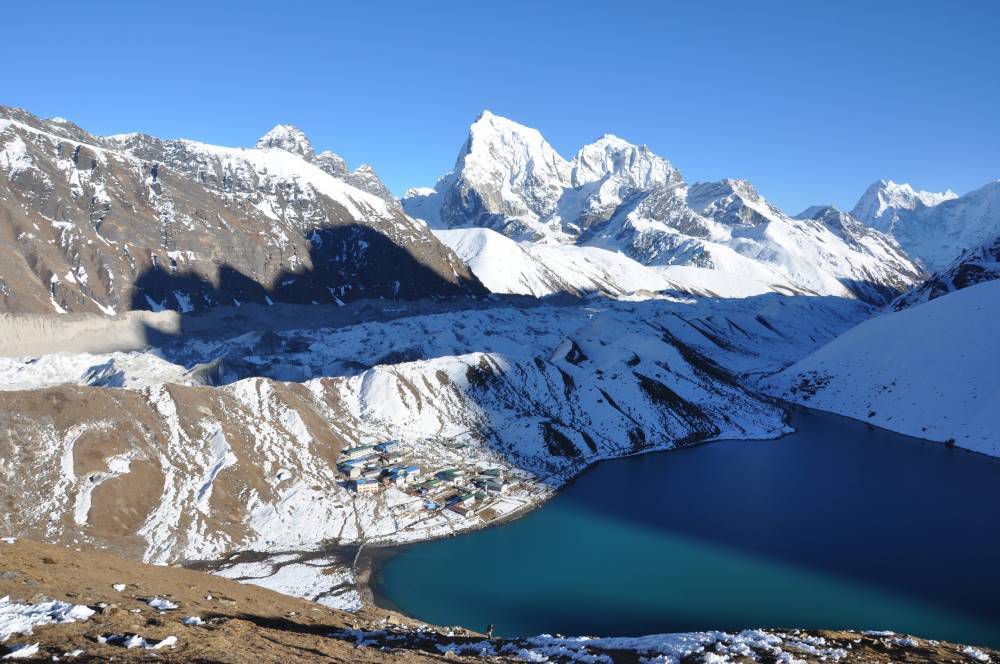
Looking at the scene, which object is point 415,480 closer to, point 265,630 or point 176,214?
point 265,630

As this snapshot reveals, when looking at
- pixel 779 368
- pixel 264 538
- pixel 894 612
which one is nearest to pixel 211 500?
pixel 264 538

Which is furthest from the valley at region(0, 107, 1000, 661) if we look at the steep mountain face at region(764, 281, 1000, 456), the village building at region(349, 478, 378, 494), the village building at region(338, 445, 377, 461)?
the village building at region(338, 445, 377, 461)

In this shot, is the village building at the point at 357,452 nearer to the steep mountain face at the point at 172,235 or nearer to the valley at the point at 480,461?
the valley at the point at 480,461

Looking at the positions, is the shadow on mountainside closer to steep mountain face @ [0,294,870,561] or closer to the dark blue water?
steep mountain face @ [0,294,870,561]

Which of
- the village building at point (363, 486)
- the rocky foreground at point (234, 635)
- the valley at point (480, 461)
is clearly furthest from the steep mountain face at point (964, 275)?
the rocky foreground at point (234, 635)

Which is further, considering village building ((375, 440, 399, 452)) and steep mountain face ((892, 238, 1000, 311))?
steep mountain face ((892, 238, 1000, 311))

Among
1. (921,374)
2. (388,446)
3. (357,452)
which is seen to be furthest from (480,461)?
(921,374)
